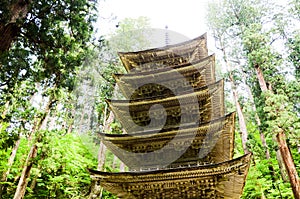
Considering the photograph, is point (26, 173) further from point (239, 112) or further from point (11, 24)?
point (239, 112)

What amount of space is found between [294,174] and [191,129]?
6079 millimetres

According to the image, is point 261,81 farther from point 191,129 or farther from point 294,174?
point 191,129

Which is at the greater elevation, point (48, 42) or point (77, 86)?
point (77, 86)

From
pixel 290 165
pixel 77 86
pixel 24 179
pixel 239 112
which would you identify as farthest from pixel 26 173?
pixel 239 112

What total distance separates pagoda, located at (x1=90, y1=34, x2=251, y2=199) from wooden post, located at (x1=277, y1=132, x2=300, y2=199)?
3.91 m

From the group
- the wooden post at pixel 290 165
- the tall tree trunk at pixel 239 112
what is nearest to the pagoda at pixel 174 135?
the wooden post at pixel 290 165

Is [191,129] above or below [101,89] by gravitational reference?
below

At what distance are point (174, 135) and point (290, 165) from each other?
6296 mm

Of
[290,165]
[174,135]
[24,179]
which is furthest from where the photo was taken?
[290,165]

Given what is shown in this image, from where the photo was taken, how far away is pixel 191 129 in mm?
6812

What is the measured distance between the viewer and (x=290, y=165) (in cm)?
1030

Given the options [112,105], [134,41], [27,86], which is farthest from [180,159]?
[134,41]

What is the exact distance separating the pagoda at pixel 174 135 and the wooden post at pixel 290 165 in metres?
3.91

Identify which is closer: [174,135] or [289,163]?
[174,135]
